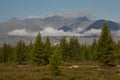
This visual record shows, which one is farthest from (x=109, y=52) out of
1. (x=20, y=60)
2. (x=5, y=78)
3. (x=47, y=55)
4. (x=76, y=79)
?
(x=20, y=60)

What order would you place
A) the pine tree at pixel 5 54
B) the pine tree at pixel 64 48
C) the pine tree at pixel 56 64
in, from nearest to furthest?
the pine tree at pixel 56 64
the pine tree at pixel 64 48
the pine tree at pixel 5 54

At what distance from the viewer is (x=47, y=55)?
81062 millimetres

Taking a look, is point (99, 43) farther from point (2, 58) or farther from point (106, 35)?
point (2, 58)

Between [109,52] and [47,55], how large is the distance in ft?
64.3

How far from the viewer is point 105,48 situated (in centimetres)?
6712

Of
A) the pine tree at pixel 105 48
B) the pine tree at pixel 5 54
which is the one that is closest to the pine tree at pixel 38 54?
the pine tree at pixel 105 48

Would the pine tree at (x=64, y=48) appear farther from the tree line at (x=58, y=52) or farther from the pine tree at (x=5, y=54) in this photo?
the pine tree at (x=5, y=54)

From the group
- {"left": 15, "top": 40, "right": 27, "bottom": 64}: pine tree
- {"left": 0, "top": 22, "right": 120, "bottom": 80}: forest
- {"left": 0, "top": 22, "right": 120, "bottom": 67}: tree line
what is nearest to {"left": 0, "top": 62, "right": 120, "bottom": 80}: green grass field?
{"left": 0, "top": 22, "right": 120, "bottom": 80}: forest

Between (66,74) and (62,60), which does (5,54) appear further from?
(66,74)

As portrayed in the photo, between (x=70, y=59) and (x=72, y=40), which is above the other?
(x=72, y=40)

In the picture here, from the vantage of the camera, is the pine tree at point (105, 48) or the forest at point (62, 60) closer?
the forest at point (62, 60)

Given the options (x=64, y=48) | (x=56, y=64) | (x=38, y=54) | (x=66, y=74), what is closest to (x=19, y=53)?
(x=64, y=48)

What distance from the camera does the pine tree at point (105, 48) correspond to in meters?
67.1

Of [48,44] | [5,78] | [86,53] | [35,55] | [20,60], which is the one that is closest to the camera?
[5,78]
